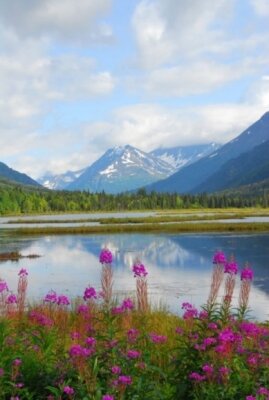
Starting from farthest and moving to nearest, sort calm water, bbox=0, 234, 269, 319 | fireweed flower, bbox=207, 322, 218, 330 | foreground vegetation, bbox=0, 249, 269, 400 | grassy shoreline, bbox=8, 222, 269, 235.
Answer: grassy shoreline, bbox=8, 222, 269, 235 → calm water, bbox=0, 234, 269, 319 → fireweed flower, bbox=207, 322, 218, 330 → foreground vegetation, bbox=0, 249, 269, 400

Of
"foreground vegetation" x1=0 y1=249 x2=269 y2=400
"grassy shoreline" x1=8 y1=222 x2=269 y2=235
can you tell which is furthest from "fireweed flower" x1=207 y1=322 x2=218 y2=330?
"grassy shoreline" x1=8 y1=222 x2=269 y2=235

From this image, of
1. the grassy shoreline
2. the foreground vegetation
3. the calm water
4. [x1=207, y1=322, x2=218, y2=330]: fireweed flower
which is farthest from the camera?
the grassy shoreline

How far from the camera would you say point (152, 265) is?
43406 mm

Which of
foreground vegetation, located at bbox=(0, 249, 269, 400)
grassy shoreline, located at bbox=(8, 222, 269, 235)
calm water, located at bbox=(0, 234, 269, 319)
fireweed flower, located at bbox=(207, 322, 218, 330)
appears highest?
fireweed flower, located at bbox=(207, 322, 218, 330)

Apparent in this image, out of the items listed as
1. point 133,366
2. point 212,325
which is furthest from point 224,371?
point 212,325

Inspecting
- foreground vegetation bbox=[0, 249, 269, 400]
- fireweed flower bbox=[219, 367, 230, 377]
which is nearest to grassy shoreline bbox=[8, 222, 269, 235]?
foreground vegetation bbox=[0, 249, 269, 400]

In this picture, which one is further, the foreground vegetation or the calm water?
the calm water

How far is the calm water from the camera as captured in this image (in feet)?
95.0

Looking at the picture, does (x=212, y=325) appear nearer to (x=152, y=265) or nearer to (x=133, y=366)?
(x=133, y=366)

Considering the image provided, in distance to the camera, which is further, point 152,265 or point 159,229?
point 159,229

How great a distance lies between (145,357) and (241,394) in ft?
4.89

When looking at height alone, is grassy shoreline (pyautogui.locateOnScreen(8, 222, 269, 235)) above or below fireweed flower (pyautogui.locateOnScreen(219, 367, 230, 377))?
below

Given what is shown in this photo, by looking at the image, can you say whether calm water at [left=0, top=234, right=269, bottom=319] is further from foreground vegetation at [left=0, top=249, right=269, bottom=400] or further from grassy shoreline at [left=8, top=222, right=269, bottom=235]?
foreground vegetation at [left=0, top=249, right=269, bottom=400]

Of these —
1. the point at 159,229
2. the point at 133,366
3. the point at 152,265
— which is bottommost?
the point at 152,265
